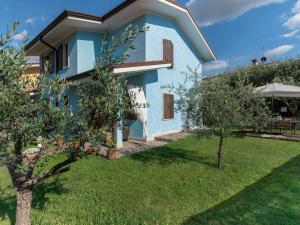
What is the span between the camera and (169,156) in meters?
9.80

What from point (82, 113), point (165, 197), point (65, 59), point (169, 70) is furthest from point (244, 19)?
point (82, 113)

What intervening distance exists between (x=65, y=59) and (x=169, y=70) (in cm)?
728

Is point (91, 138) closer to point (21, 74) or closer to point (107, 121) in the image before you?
point (107, 121)

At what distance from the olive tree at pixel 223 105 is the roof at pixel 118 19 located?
6688mm

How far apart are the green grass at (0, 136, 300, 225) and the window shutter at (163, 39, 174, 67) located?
741cm

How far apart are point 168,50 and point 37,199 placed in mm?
11725

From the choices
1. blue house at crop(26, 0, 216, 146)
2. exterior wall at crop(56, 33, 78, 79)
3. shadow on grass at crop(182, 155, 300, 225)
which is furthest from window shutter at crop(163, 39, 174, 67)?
shadow on grass at crop(182, 155, 300, 225)

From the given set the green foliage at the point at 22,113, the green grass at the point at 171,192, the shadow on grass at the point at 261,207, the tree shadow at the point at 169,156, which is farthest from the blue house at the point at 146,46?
the green foliage at the point at 22,113

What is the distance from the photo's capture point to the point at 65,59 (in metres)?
16.2

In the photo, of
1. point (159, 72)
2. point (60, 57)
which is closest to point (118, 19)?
point (159, 72)

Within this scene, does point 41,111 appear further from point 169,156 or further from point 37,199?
point 169,156

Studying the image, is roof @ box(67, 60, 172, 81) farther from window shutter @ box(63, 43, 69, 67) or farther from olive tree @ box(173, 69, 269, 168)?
window shutter @ box(63, 43, 69, 67)

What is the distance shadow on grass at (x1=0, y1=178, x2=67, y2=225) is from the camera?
5.71 meters

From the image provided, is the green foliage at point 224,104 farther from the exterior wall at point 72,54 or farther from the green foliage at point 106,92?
the exterior wall at point 72,54
